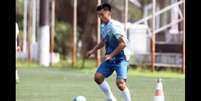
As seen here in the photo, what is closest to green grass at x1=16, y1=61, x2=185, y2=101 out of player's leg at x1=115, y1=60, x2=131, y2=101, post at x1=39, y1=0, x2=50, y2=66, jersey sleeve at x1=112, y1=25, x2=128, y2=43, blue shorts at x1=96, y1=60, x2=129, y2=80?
blue shorts at x1=96, y1=60, x2=129, y2=80

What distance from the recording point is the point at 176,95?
13.6m

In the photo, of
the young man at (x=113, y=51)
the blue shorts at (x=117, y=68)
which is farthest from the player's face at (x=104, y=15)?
the blue shorts at (x=117, y=68)

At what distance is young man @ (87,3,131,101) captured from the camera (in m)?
9.94

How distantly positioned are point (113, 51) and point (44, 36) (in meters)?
17.2

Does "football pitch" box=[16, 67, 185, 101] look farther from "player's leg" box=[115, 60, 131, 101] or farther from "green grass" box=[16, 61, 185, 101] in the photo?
"player's leg" box=[115, 60, 131, 101]

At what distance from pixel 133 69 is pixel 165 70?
4.59ft

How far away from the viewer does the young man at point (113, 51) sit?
994 centimetres

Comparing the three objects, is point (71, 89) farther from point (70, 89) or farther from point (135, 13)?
point (135, 13)

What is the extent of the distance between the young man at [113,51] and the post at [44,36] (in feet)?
53.5

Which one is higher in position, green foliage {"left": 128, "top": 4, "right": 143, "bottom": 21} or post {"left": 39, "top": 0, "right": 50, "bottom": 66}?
green foliage {"left": 128, "top": 4, "right": 143, "bottom": 21}

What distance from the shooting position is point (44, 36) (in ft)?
88.4

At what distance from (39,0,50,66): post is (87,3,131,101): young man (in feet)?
53.5
